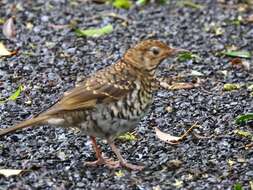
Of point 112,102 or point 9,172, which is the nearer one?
point 9,172

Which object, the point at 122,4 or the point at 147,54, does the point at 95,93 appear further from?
the point at 122,4

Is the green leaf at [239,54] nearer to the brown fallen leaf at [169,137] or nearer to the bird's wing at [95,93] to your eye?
the brown fallen leaf at [169,137]

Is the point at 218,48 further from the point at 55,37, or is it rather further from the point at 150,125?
the point at 150,125

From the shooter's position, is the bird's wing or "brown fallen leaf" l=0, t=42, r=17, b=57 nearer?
the bird's wing

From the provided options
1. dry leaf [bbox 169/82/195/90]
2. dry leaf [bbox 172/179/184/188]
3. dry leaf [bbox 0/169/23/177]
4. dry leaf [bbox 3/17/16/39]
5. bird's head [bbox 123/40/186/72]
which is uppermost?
bird's head [bbox 123/40/186/72]

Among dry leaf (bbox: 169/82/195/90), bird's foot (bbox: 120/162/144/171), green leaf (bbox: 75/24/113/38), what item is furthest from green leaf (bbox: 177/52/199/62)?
bird's foot (bbox: 120/162/144/171)

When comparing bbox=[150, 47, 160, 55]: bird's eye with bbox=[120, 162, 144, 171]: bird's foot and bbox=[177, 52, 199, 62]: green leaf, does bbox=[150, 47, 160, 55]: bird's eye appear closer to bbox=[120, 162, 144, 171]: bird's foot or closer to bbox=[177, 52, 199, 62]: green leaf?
bbox=[120, 162, 144, 171]: bird's foot

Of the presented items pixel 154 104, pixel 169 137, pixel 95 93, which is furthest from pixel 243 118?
pixel 95 93
